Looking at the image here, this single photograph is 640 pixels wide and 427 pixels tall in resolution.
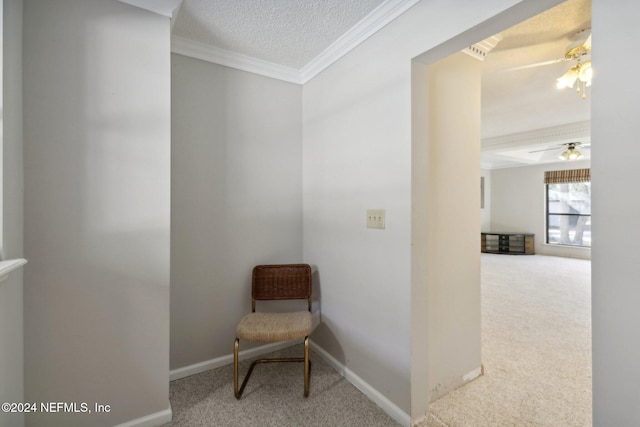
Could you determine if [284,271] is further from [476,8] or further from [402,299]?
[476,8]

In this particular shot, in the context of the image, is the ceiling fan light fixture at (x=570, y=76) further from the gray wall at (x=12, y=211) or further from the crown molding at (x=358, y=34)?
the gray wall at (x=12, y=211)

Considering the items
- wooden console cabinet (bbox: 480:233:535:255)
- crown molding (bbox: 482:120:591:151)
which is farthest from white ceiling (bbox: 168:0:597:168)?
wooden console cabinet (bbox: 480:233:535:255)

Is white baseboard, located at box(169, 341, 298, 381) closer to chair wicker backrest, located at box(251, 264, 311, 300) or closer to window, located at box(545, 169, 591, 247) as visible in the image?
chair wicker backrest, located at box(251, 264, 311, 300)

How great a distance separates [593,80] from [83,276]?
2.30m

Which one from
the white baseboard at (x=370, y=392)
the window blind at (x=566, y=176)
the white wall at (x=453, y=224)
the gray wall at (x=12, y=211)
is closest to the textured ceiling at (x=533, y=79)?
the white wall at (x=453, y=224)

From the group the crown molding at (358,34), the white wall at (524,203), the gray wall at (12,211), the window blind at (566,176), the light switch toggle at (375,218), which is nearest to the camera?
the gray wall at (12,211)

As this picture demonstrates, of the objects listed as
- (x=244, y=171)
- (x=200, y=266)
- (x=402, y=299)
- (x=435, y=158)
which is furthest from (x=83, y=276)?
(x=435, y=158)

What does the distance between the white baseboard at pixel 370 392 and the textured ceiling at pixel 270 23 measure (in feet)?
7.62

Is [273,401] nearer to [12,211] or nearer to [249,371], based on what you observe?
[249,371]

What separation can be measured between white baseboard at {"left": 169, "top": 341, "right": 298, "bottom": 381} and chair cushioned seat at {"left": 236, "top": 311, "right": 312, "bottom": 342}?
469 mm

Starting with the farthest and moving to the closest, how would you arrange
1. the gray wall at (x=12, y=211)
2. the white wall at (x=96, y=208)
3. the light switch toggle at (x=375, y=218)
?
1. the light switch toggle at (x=375, y=218)
2. the white wall at (x=96, y=208)
3. the gray wall at (x=12, y=211)

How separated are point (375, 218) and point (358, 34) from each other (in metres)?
1.21

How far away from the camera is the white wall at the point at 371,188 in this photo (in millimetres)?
1568

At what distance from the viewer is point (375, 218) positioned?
5.89 feet
